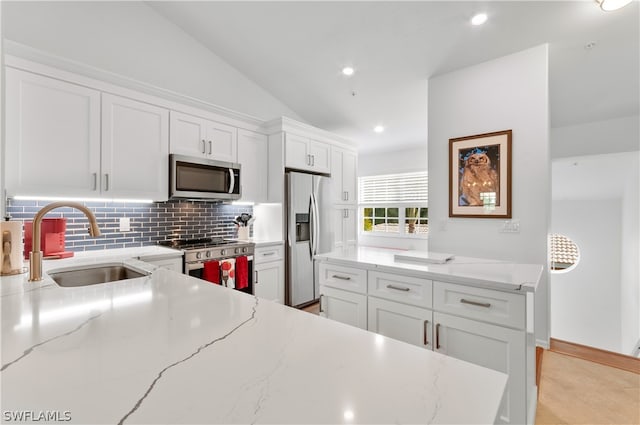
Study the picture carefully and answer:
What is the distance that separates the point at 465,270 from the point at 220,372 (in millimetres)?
1510

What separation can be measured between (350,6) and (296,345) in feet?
9.01

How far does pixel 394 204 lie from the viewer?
5.38 m

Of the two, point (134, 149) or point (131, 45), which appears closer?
point (134, 149)

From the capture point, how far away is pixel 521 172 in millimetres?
2549

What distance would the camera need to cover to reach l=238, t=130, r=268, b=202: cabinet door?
133 inches

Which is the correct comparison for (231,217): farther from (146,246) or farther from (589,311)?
(589,311)

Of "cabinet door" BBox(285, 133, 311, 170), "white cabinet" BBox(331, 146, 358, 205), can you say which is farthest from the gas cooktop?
"white cabinet" BBox(331, 146, 358, 205)

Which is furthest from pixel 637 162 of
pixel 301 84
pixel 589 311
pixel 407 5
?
pixel 301 84

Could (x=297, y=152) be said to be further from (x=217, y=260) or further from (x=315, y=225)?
(x=217, y=260)

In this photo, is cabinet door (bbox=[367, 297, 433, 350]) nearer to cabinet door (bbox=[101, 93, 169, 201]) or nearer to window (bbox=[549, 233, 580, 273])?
cabinet door (bbox=[101, 93, 169, 201])

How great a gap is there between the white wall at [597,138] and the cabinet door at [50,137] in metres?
5.05

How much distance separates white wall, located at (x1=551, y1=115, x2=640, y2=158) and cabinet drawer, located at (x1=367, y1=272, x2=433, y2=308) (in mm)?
3406

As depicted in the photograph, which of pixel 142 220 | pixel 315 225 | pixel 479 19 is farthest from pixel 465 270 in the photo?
pixel 142 220

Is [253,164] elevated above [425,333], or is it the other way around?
[253,164]
